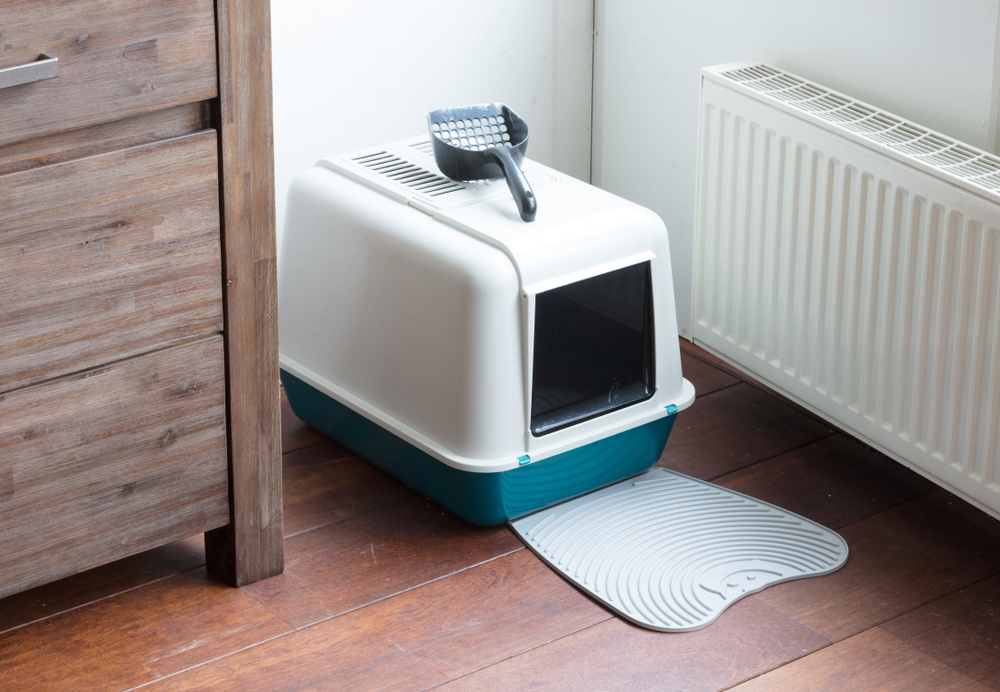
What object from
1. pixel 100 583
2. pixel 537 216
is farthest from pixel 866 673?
pixel 100 583

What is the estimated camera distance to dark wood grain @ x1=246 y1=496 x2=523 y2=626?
54.7 inches

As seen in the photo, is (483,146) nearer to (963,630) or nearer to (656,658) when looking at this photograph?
(656,658)

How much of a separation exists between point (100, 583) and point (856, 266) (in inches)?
39.0

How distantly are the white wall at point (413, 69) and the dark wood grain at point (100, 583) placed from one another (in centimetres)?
64

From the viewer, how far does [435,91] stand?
76.4 inches

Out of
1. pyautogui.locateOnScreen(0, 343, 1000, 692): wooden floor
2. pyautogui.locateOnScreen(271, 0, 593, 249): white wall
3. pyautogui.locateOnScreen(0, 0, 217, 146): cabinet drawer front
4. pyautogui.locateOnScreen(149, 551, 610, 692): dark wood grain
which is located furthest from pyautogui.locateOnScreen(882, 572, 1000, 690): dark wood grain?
pyautogui.locateOnScreen(271, 0, 593, 249): white wall

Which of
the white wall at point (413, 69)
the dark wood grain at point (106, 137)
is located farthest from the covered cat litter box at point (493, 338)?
the dark wood grain at point (106, 137)

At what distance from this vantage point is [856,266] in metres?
1.52

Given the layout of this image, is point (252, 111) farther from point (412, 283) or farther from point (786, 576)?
point (786, 576)

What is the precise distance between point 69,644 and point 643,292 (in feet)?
2.56

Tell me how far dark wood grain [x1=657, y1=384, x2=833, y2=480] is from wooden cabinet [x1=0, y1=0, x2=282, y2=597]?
613 mm

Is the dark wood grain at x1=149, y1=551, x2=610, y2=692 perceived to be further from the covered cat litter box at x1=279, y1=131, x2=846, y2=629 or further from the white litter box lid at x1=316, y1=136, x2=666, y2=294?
the white litter box lid at x1=316, y1=136, x2=666, y2=294

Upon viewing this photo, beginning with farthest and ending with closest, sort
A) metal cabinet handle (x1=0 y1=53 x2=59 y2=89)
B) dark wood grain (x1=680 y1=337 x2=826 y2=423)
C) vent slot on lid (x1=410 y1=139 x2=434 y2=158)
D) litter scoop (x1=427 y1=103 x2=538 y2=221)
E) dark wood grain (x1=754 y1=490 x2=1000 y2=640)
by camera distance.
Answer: dark wood grain (x1=680 y1=337 x2=826 y2=423), vent slot on lid (x1=410 y1=139 x2=434 y2=158), litter scoop (x1=427 y1=103 x2=538 y2=221), dark wood grain (x1=754 y1=490 x2=1000 y2=640), metal cabinet handle (x1=0 y1=53 x2=59 y2=89)

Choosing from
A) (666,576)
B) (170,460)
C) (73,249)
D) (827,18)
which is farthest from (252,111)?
(827,18)
